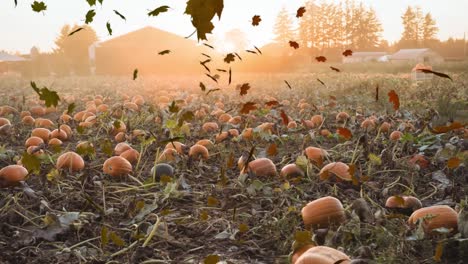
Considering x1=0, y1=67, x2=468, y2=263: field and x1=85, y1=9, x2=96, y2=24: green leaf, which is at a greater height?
x1=85, y1=9, x2=96, y2=24: green leaf

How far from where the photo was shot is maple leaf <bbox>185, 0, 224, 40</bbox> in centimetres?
120

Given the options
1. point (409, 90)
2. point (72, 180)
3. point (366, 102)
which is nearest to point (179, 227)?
point (72, 180)

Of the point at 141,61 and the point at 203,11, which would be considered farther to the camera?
the point at 141,61

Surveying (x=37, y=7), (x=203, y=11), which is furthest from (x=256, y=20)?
(x=203, y=11)

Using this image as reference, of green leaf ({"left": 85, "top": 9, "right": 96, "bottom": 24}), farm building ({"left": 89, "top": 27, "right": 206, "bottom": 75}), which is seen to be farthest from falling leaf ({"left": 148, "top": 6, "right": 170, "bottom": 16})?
farm building ({"left": 89, "top": 27, "right": 206, "bottom": 75})

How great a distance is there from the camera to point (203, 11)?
1.22 meters

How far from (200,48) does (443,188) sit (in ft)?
111

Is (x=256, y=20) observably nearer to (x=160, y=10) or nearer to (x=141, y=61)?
(x=160, y=10)

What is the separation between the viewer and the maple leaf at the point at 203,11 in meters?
1.20

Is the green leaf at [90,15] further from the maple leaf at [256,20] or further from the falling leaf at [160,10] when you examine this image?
the maple leaf at [256,20]

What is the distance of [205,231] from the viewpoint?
2682 mm

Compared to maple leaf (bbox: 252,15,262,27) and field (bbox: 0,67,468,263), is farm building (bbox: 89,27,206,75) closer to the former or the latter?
field (bbox: 0,67,468,263)

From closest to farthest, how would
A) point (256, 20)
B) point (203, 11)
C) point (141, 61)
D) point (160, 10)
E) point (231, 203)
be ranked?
point (203, 11) → point (160, 10) → point (256, 20) → point (231, 203) → point (141, 61)

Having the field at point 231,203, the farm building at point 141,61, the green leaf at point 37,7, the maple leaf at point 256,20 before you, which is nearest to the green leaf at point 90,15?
the green leaf at point 37,7
